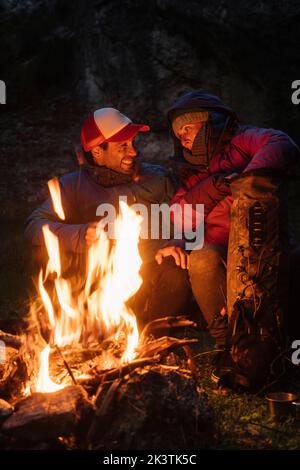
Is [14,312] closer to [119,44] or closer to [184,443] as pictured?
[184,443]

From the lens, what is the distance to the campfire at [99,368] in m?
3.21

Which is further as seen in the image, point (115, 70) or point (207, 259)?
point (115, 70)

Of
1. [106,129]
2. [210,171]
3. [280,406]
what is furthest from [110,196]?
[280,406]

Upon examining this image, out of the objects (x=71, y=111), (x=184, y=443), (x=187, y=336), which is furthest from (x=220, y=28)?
(x=184, y=443)

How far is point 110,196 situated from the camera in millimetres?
5543

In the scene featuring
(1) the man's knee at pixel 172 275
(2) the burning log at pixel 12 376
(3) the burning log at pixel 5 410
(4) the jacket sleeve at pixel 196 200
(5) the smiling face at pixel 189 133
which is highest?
(5) the smiling face at pixel 189 133

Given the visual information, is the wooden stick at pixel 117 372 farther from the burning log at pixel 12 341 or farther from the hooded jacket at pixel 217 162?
the hooded jacket at pixel 217 162

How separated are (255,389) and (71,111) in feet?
21.9

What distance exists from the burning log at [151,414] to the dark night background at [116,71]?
5.19 meters

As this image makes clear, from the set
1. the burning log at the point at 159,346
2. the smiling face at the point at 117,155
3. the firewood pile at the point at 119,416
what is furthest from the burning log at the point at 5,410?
the smiling face at the point at 117,155

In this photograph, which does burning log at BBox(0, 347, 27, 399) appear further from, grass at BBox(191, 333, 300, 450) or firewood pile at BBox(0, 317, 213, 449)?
grass at BBox(191, 333, 300, 450)

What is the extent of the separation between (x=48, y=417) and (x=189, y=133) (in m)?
2.96

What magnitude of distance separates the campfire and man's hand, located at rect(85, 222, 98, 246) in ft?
0.16

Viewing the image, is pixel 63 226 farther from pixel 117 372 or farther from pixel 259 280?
pixel 259 280
